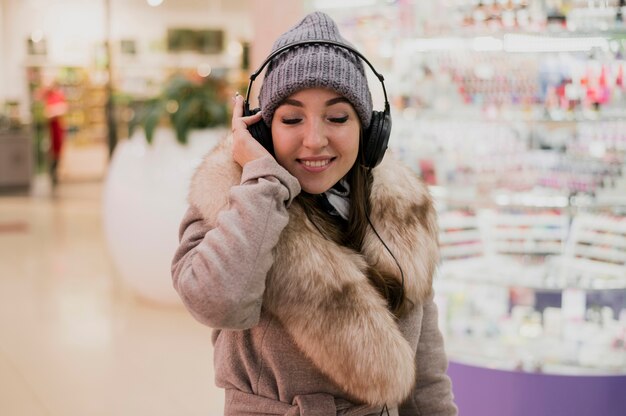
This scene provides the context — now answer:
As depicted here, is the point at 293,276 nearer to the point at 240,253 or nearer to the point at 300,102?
the point at 240,253

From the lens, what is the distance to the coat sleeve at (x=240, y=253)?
1.24 meters

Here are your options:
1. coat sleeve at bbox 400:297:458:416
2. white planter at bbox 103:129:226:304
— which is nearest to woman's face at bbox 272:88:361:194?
coat sleeve at bbox 400:297:458:416

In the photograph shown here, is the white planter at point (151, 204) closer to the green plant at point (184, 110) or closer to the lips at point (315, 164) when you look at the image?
the green plant at point (184, 110)

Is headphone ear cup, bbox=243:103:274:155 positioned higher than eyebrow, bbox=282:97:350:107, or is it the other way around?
eyebrow, bbox=282:97:350:107

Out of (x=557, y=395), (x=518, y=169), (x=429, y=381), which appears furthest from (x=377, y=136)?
(x=518, y=169)

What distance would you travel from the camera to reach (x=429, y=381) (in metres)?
1.60

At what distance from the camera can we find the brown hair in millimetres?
1448

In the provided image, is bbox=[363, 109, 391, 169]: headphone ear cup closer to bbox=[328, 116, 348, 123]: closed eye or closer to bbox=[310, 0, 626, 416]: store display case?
bbox=[328, 116, 348, 123]: closed eye

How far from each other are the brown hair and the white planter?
362 centimetres

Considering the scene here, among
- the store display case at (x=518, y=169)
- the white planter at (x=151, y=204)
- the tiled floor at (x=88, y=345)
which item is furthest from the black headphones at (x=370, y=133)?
the white planter at (x=151, y=204)

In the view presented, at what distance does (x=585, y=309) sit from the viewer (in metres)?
3.48

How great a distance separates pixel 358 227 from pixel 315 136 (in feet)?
0.81

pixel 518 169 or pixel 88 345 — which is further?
pixel 88 345

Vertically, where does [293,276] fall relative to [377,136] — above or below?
below
